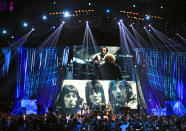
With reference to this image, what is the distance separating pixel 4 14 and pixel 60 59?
6.84m

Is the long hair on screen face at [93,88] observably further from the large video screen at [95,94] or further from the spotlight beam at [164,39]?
the spotlight beam at [164,39]

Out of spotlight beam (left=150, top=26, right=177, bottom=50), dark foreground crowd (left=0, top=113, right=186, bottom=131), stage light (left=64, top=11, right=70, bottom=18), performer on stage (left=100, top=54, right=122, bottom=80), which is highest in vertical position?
stage light (left=64, top=11, right=70, bottom=18)

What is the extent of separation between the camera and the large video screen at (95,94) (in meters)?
19.0

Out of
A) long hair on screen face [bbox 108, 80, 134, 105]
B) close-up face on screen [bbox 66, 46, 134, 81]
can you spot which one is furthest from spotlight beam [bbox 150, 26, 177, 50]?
long hair on screen face [bbox 108, 80, 134, 105]

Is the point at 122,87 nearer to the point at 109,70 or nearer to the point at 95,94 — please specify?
the point at 109,70

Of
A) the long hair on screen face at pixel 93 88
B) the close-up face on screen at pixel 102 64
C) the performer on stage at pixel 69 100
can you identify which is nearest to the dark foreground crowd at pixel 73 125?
the performer on stage at pixel 69 100

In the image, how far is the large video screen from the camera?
62.4ft

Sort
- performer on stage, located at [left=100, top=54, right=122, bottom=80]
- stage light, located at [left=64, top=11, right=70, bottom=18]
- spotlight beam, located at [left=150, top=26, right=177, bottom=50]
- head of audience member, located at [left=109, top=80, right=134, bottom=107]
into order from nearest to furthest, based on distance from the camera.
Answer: stage light, located at [left=64, top=11, right=70, bottom=18], spotlight beam, located at [left=150, top=26, right=177, bottom=50], head of audience member, located at [left=109, top=80, right=134, bottom=107], performer on stage, located at [left=100, top=54, right=122, bottom=80]

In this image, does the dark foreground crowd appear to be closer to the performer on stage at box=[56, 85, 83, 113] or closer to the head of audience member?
the performer on stage at box=[56, 85, 83, 113]

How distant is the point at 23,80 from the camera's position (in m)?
18.4

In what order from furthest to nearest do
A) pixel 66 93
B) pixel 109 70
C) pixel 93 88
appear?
1. pixel 109 70
2. pixel 93 88
3. pixel 66 93

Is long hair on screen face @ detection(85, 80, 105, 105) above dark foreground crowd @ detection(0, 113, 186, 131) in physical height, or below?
above

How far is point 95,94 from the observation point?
64.1 ft

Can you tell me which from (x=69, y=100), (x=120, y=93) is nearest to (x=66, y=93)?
(x=69, y=100)
